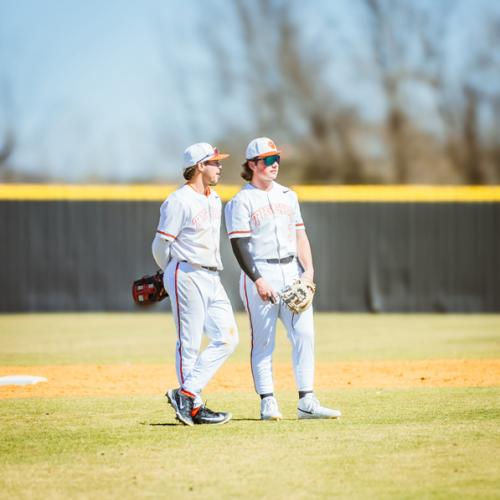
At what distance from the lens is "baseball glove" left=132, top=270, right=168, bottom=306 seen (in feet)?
25.4

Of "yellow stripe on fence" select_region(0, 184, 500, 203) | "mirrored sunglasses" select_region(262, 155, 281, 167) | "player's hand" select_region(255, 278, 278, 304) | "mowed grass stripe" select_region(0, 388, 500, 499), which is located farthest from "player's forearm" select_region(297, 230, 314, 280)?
"yellow stripe on fence" select_region(0, 184, 500, 203)

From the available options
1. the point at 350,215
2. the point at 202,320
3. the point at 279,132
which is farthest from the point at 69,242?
the point at 202,320

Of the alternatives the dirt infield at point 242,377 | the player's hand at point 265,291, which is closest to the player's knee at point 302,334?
the player's hand at point 265,291

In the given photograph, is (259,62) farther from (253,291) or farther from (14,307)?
(253,291)

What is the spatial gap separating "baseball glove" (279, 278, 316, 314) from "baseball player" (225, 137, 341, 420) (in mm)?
89

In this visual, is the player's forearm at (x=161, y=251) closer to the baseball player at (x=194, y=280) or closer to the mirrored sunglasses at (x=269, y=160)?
the baseball player at (x=194, y=280)

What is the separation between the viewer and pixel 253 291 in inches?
297

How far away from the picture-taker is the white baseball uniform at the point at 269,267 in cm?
752

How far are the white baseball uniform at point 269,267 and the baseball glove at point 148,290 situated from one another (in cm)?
59

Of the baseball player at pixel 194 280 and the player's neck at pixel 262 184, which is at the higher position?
the player's neck at pixel 262 184

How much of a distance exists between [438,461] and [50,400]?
4.08 meters

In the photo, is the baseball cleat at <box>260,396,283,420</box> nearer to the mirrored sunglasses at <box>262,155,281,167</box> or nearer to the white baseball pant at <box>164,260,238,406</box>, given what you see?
the white baseball pant at <box>164,260,238,406</box>

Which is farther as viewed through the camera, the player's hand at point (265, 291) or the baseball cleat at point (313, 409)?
the baseball cleat at point (313, 409)

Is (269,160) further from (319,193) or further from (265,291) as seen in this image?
(319,193)
